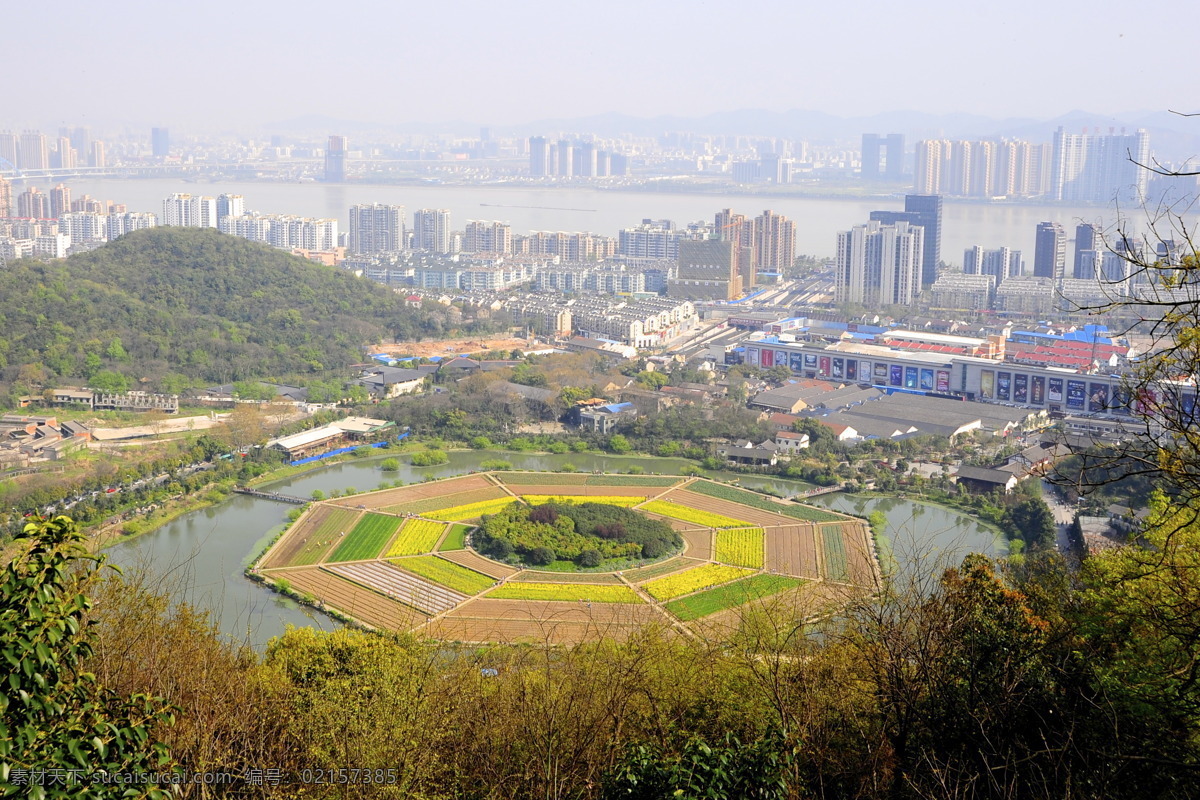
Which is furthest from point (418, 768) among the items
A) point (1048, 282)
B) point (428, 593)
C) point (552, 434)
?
point (1048, 282)

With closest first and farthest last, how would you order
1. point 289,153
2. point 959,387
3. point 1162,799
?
point 1162,799
point 959,387
point 289,153

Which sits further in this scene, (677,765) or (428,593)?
(428,593)

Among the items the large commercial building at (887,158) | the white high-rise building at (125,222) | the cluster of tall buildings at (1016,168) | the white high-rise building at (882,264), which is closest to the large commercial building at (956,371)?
the white high-rise building at (882,264)

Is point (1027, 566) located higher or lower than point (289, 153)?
lower

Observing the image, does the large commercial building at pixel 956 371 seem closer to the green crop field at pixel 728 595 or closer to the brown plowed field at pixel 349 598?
the green crop field at pixel 728 595

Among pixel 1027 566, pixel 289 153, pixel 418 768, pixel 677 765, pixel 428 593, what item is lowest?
pixel 428 593

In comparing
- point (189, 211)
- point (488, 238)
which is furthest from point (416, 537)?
point (189, 211)

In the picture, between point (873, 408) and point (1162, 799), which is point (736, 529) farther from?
point (1162, 799)
